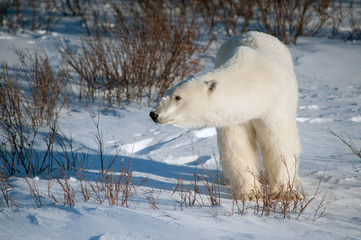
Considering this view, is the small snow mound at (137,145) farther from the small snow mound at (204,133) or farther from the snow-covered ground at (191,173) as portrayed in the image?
the small snow mound at (204,133)

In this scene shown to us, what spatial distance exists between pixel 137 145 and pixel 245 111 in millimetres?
1995

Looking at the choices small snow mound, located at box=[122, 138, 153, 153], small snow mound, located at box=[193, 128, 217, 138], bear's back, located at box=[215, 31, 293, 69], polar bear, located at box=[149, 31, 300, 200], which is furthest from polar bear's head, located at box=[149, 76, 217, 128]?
small snow mound, located at box=[193, 128, 217, 138]

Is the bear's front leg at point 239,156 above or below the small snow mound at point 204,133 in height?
above

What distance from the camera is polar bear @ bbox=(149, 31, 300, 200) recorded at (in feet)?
8.95

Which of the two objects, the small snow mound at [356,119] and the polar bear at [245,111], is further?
the small snow mound at [356,119]

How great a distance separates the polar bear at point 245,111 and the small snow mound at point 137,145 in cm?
138

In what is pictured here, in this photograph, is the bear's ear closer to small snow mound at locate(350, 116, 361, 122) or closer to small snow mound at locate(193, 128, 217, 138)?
small snow mound at locate(193, 128, 217, 138)

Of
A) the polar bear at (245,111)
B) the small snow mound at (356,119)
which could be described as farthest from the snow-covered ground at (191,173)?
the polar bear at (245,111)

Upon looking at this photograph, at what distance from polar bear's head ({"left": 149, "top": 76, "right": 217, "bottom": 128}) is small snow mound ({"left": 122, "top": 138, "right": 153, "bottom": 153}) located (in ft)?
5.71

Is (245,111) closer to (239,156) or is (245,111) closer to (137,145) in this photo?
(239,156)

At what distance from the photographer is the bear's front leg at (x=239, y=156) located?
323cm

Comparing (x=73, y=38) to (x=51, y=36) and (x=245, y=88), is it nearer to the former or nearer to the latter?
(x=51, y=36)

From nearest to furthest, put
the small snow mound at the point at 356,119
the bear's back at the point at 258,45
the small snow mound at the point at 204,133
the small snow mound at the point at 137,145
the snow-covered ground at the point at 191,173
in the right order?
the snow-covered ground at the point at 191,173 < the bear's back at the point at 258,45 < the small snow mound at the point at 137,145 < the small snow mound at the point at 204,133 < the small snow mound at the point at 356,119

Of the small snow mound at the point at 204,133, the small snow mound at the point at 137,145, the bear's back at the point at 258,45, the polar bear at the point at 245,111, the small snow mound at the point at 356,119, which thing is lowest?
the small snow mound at the point at 137,145
